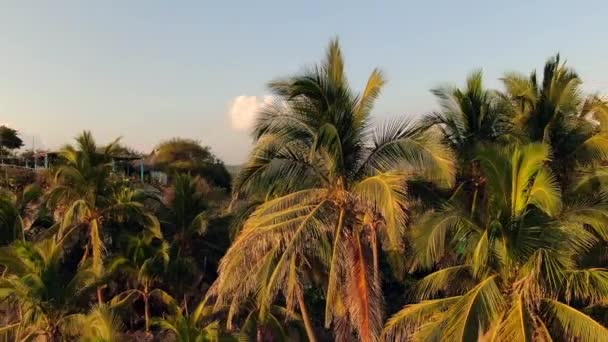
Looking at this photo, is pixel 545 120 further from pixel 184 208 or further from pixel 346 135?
pixel 184 208

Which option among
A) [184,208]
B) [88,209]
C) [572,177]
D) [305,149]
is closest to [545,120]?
[572,177]

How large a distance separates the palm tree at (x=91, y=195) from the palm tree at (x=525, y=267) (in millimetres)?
12568

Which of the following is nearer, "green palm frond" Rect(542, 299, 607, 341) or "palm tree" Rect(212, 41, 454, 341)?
"green palm frond" Rect(542, 299, 607, 341)

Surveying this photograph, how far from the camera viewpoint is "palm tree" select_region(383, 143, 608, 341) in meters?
9.07

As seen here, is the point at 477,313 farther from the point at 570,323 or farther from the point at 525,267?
the point at 570,323

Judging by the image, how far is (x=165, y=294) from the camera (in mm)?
18594

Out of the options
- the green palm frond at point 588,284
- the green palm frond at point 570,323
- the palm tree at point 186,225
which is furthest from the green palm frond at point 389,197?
the palm tree at point 186,225

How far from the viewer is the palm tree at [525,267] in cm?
907

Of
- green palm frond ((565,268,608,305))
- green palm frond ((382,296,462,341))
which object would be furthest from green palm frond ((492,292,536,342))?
green palm frond ((382,296,462,341))

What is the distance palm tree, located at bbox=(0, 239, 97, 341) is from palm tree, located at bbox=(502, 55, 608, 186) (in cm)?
1376

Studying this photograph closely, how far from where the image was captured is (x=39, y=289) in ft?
46.9

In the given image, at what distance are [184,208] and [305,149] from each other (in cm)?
1094

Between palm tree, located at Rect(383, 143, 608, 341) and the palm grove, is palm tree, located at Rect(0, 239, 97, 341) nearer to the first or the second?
the palm grove

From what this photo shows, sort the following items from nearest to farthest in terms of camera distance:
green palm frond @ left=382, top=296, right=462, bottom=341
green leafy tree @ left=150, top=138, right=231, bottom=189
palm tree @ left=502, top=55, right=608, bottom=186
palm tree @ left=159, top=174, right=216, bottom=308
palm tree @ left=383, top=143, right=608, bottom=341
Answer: palm tree @ left=383, top=143, right=608, bottom=341, green palm frond @ left=382, top=296, right=462, bottom=341, palm tree @ left=502, top=55, right=608, bottom=186, palm tree @ left=159, top=174, right=216, bottom=308, green leafy tree @ left=150, top=138, right=231, bottom=189
